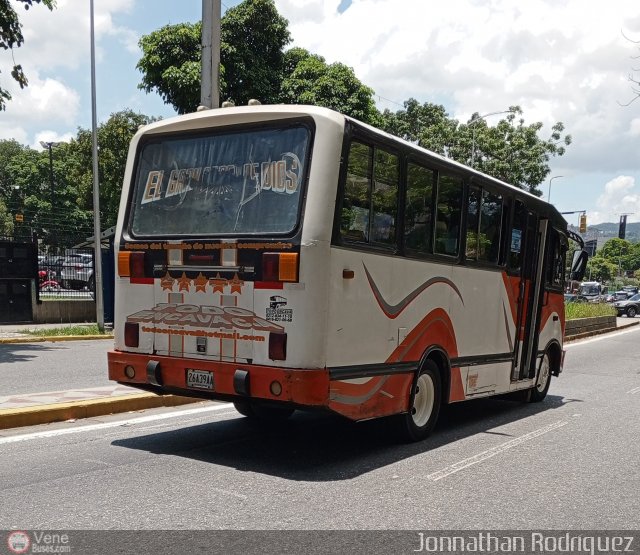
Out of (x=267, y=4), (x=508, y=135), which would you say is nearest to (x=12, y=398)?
(x=267, y=4)

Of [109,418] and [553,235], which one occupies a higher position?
[553,235]

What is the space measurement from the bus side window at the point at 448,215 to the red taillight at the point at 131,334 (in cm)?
327

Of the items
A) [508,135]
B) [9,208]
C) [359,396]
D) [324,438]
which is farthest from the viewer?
[9,208]

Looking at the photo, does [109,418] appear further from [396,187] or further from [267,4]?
[267,4]

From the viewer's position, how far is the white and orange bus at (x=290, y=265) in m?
6.26

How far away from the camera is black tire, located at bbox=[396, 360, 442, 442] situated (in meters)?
7.61

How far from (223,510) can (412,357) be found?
9.93 feet

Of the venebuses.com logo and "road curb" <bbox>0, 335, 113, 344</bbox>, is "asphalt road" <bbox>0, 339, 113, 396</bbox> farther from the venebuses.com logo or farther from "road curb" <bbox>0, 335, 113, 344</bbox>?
the venebuses.com logo

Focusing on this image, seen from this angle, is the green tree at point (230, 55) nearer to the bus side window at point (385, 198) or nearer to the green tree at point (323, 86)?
the green tree at point (323, 86)

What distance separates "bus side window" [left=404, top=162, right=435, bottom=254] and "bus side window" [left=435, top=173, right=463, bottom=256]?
0.20m

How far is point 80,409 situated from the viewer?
8.12m

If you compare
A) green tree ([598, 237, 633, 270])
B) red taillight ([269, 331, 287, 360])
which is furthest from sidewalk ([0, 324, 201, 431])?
green tree ([598, 237, 633, 270])

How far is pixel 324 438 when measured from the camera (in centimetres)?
789

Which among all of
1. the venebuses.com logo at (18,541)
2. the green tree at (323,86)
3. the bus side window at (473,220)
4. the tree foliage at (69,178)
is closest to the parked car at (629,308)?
the green tree at (323,86)
